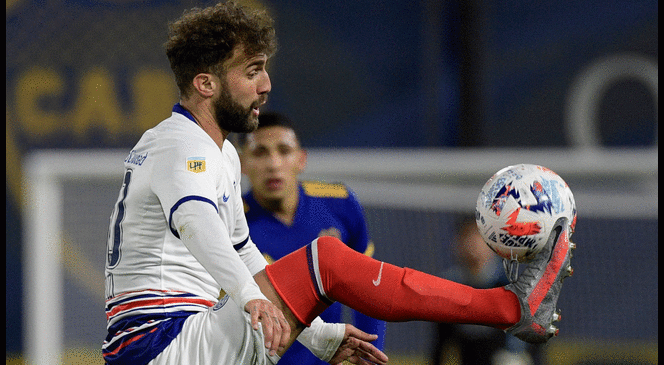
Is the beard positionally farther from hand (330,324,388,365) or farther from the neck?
hand (330,324,388,365)

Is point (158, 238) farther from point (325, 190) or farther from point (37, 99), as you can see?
point (37, 99)

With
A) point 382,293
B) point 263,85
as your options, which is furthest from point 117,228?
point 382,293

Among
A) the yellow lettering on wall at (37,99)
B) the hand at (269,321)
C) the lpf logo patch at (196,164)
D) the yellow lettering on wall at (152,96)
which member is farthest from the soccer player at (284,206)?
the yellow lettering on wall at (37,99)

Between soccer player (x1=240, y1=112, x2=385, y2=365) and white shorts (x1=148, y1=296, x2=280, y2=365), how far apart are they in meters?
1.10

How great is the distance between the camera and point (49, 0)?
27.2 ft

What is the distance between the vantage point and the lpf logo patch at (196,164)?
2.73 meters

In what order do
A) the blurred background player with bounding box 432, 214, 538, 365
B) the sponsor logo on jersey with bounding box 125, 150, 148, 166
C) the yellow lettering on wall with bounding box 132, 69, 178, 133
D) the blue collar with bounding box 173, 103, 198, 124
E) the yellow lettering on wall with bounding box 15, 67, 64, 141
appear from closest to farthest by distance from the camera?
1. the sponsor logo on jersey with bounding box 125, 150, 148, 166
2. the blue collar with bounding box 173, 103, 198, 124
3. the blurred background player with bounding box 432, 214, 538, 365
4. the yellow lettering on wall with bounding box 15, 67, 64, 141
5. the yellow lettering on wall with bounding box 132, 69, 178, 133

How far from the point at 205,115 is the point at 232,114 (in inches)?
3.7

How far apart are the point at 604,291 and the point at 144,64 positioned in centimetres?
475

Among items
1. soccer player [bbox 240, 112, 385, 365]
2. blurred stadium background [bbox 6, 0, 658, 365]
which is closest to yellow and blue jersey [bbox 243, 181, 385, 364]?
soccer player [bbox 240, 112, 385, 365]

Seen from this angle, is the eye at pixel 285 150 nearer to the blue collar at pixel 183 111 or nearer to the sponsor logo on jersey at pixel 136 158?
the blue collar at pixel 183 111

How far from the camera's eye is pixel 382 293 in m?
2.79

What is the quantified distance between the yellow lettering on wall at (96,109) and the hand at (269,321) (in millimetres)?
5922

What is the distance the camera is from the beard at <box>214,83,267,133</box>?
3.02 metres
